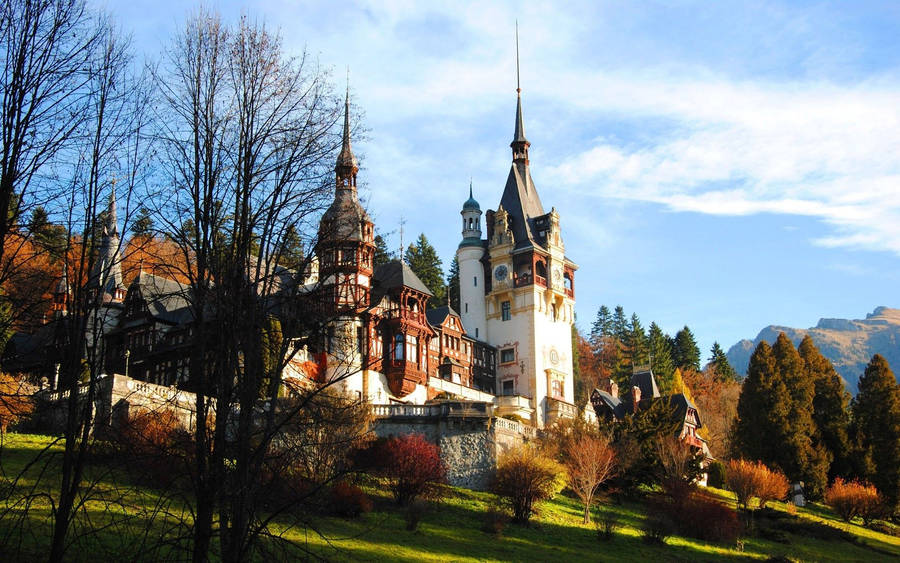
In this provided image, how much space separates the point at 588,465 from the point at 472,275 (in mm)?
27106

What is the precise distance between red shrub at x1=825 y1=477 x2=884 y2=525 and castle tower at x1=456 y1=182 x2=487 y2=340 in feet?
85.7

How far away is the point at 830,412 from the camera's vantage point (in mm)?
Result: 66375

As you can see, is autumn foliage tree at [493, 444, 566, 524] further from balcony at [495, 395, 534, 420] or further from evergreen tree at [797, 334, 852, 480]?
evergreen tree at [797, 334, 852, 480]

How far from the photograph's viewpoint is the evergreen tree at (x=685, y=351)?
103m

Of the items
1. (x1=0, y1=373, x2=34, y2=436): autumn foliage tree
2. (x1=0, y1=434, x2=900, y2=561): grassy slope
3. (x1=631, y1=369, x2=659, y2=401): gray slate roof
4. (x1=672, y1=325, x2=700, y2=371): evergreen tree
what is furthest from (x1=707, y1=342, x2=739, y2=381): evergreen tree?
(x1=0, y1=373, x2=34, y2=436): autumn foliage tree

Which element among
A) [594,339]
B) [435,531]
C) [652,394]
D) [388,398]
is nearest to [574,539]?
[435,531]

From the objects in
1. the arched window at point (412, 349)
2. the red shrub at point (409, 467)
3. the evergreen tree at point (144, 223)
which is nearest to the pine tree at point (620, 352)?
the arched window at point (412, 349)

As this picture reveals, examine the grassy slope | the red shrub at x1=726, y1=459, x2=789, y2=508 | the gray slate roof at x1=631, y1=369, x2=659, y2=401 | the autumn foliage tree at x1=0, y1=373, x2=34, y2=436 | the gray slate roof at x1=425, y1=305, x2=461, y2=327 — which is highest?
the gray slate roof at x1=425, y1=305, x2=461, y2=327

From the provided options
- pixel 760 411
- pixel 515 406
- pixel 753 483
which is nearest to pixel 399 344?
pixel 515 406

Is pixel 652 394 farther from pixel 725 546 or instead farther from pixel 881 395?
pixel 725 546

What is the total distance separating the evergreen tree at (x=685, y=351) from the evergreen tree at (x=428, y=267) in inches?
1247

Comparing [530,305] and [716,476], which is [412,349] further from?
[716,476]

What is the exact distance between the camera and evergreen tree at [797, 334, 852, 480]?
6406cm

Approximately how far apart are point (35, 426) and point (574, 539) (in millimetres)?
24103
